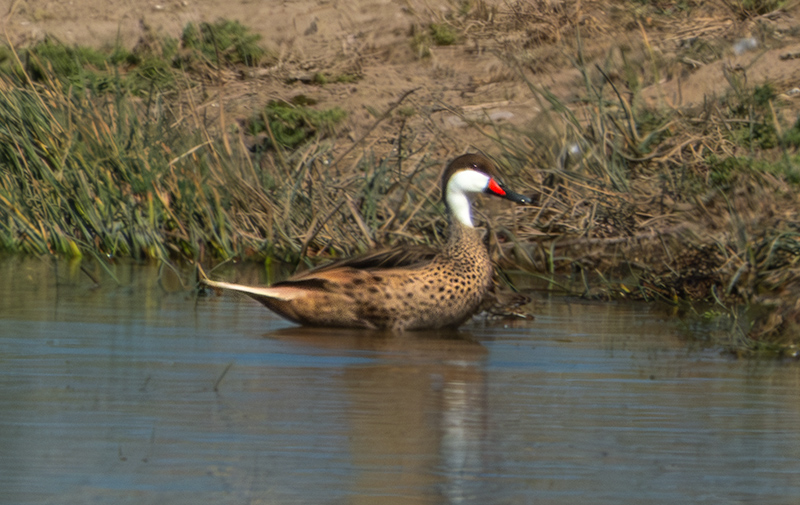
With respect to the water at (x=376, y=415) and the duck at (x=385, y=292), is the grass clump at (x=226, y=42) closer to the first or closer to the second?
the duck at (x=385, y=292)

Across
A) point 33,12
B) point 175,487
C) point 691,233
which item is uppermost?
point 33,12

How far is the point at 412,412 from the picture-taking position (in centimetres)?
491

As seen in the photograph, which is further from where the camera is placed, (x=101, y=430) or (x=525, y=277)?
(x=525, y=277)

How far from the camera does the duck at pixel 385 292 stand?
718 cm

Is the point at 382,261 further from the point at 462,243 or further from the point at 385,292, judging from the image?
the point at 462,243

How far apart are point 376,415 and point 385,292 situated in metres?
2.36

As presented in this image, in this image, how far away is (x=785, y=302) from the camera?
7227mm

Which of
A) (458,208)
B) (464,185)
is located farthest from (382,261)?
(464,185)

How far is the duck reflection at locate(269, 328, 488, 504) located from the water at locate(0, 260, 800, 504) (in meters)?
0.01

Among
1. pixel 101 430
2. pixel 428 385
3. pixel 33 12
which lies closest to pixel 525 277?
pixel 428 385

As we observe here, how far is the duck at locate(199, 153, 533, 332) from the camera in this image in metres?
7.18

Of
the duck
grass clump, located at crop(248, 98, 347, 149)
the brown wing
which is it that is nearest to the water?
the duck

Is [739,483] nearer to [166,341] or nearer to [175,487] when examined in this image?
[175,487]

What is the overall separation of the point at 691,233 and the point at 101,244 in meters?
4.20
